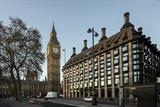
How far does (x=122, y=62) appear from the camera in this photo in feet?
319

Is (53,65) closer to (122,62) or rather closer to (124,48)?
(122,62)

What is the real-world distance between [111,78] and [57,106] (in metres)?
66.1

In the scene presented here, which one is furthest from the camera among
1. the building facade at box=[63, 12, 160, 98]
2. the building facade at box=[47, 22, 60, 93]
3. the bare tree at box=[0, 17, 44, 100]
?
the building facade at box=[47, 22, 60, 93]

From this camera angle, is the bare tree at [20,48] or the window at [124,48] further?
the window at [124,48]

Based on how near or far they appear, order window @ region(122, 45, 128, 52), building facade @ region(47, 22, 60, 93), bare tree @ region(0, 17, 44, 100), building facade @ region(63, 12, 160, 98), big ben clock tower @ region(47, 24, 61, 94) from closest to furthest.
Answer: bare tree @ region(0, 17, 44, 100) → building facade @ region(63, 12, 160, 98) → window @ region(122, 45, 128, 52) → building facade @ region(47, 22, 60, 93) → big ben clock tower @ region(47, 24, 61, 94)

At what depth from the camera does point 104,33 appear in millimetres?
126125

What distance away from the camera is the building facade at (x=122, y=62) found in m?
91.9

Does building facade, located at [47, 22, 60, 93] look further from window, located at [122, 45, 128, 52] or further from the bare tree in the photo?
the bare tree

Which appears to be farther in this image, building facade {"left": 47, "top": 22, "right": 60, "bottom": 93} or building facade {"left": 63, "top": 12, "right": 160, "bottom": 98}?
building facade {"left": 47, "top": 22, "right": 60, "bottom": 93}

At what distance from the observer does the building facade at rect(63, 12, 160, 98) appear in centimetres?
9187

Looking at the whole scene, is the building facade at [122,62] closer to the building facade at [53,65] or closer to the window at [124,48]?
the window at [124,48]

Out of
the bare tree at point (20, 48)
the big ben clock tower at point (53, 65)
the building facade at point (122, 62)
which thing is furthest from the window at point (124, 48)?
the big ben clock tower at point (53, 65)

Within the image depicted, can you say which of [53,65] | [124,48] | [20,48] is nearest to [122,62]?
[124,48]

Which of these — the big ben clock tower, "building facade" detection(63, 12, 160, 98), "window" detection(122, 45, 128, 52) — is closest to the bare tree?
"building facade" detection(63, 12, 160, 98)
